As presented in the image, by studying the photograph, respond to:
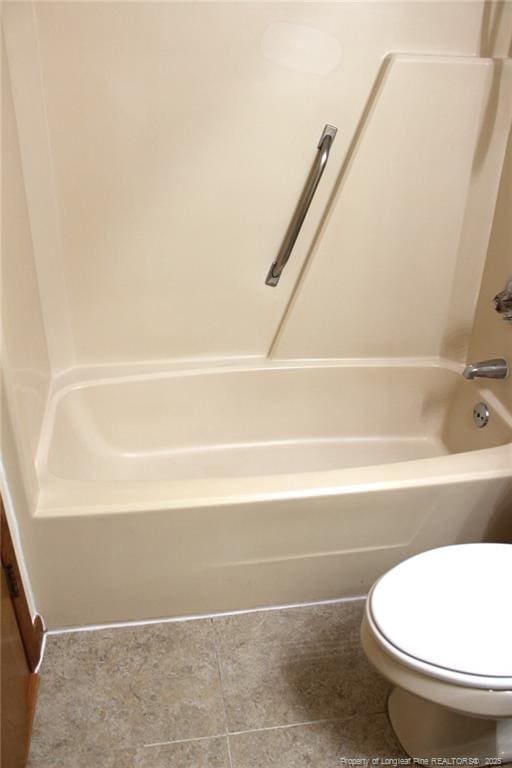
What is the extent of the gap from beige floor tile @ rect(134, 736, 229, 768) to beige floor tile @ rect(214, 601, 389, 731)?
6 centimetres

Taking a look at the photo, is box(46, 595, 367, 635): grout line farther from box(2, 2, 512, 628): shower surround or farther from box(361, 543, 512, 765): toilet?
box(361, 543, 512, 765): toilet

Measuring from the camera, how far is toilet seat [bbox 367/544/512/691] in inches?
46.0

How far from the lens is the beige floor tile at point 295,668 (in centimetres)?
151

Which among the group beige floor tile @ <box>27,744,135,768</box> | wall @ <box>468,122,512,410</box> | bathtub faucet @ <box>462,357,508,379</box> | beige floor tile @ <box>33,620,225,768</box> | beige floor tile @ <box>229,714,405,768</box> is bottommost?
beige floor tile @ <box>229,714,405,768</box>

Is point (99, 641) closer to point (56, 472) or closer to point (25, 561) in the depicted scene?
point (25, 561)

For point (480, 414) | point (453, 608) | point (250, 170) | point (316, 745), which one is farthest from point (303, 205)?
point (316, 745)

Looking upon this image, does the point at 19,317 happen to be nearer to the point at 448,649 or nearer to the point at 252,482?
the point at 252,482

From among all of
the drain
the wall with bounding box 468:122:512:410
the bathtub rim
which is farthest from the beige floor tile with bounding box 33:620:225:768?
the wall with bounding box 468:122:512:410

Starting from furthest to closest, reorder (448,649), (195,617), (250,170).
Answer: (250,170) < (195,617) < (448,649)

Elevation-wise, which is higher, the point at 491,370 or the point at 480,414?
the point at 491,370

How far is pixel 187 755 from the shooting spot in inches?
55.5

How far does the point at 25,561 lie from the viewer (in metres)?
1.54

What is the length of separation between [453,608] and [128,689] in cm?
83

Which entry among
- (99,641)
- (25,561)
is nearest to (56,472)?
(25,561)
